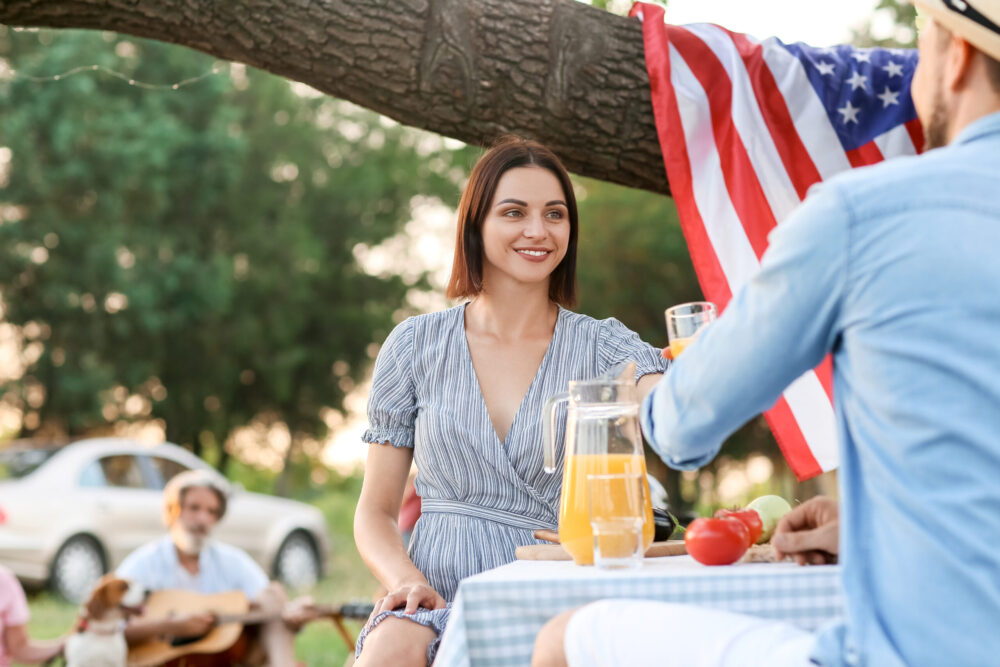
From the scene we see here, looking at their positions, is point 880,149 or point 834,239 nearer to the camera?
point 834,239

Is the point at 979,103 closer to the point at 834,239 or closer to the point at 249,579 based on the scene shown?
the point at 834,239

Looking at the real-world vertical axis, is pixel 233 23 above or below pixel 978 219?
above

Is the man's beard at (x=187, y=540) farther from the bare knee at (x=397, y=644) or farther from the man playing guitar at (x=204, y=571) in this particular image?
the bare knee at (x=397, y=644)

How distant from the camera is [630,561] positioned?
1873 mm

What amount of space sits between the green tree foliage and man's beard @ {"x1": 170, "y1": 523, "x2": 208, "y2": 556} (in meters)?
10.0

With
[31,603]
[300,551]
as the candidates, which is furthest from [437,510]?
[300,551]

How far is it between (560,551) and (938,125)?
1061mm

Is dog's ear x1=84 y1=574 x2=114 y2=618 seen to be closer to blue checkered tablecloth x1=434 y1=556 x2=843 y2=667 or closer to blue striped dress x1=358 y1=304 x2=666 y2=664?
blue striped dress x1=358 y1=304 x2=666 y2=664

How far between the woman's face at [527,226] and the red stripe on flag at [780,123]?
1415mm

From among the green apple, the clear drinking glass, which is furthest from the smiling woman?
the clear drinking glass

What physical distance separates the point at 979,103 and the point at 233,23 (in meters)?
2.94

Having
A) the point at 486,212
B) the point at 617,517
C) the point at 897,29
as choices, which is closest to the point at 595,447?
the point at 617,517

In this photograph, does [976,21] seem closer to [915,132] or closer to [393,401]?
[393,401]

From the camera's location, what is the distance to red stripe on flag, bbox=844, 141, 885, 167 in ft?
13.6
